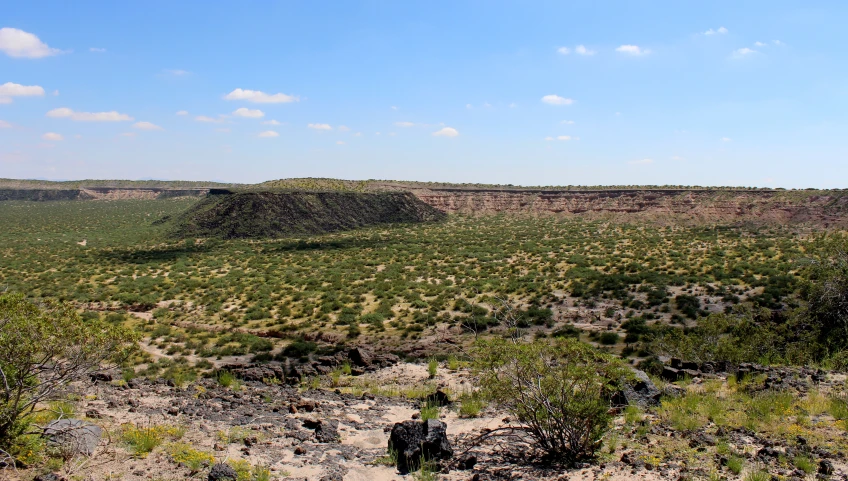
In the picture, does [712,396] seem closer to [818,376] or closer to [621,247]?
[818,376]

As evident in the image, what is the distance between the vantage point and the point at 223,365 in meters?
15.5

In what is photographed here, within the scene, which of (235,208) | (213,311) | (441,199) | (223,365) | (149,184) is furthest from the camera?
(149,184)

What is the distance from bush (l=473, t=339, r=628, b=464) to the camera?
25.7 ft

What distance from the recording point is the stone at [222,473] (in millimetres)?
7209

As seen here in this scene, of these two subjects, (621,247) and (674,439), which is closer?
(674,439)

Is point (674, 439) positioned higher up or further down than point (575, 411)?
further down

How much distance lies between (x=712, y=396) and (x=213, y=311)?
20857 mm

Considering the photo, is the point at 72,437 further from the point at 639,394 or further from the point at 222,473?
the point at 639,394

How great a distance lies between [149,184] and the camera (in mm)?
132125

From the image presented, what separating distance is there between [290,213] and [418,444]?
5511 cm

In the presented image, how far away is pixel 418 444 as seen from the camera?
26.9 feet

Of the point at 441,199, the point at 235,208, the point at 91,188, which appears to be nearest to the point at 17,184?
the point at 91,188

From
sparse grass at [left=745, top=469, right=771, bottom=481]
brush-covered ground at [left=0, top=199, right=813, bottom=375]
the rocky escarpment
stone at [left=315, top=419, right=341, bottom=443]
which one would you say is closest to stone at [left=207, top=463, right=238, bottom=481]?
stone at [left=315, top=419, right=341, bottom=443]

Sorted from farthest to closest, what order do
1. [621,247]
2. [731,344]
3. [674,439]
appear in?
[621,247] < [731,344] < [674,439]
